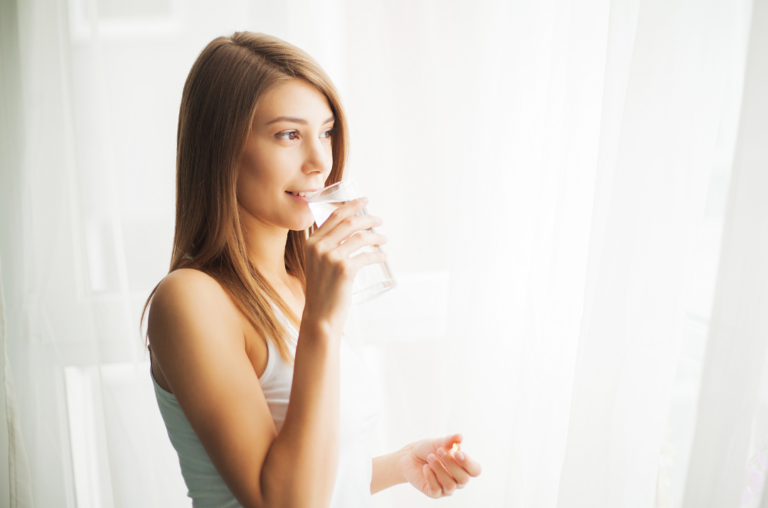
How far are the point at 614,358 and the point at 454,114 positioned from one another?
27.0 inches

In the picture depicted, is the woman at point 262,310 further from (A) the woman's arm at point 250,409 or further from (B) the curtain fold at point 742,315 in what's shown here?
(B) the curtain fold at point 742,315

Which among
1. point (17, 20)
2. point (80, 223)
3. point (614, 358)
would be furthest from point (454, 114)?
point (17, 20)

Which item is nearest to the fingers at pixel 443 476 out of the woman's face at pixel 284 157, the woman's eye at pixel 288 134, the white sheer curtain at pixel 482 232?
the white sheer curtain at pixel 482 232

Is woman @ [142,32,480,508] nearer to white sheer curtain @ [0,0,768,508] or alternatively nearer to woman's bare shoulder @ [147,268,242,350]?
woman's bare shoulder @ [147,268,242,350]

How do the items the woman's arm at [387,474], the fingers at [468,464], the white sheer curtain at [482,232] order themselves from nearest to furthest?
the white sheer curtain at [482,232] < the fingers at [468,464] < the woman's arm at [387,474]

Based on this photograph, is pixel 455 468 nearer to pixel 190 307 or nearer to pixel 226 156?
pixel 190 307

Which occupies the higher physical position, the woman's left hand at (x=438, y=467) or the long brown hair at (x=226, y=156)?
the long brown hair at (x=226, y=156)

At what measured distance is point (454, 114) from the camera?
48.3 inches

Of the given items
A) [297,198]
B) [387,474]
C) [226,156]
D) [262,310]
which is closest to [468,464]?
[387,474]

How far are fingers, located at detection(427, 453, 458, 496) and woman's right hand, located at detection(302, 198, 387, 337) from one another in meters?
0.40

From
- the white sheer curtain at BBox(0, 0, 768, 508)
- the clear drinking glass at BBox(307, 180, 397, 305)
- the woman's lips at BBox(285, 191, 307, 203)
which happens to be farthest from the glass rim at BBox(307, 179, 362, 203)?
the white sheer curtain at BBox(0, 0, 768, 508)

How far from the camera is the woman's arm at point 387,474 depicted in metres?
1.01

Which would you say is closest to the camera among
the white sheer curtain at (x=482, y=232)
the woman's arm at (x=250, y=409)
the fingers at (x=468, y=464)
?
the woman's arm at (x=250, y=409)

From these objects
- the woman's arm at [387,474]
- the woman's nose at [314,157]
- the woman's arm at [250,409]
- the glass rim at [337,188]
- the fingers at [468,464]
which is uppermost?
the woman's nose at [314,157]
